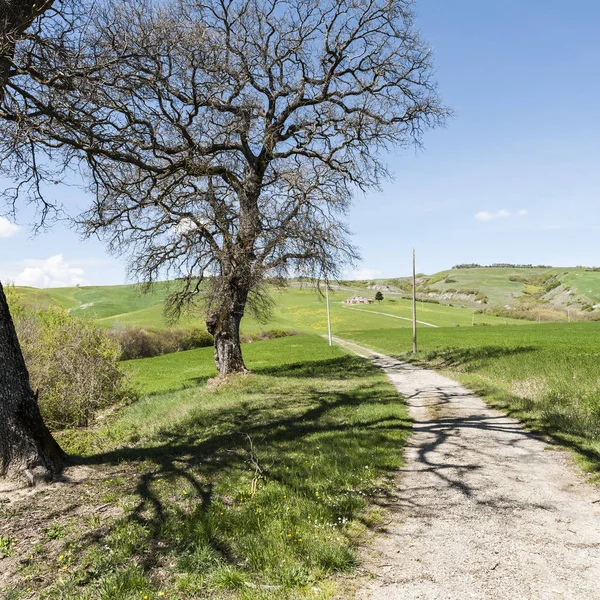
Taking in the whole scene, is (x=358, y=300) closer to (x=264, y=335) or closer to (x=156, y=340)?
(x=264, y=335)

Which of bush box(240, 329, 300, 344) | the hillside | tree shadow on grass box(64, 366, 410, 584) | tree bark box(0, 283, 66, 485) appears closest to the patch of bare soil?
tree bark box(0, 283, 66, 485)

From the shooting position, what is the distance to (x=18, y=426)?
6402 millimetres

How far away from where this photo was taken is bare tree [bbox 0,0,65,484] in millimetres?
6312

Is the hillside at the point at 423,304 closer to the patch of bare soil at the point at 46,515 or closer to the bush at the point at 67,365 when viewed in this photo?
the bush at the point at 67,365

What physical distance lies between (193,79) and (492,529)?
42.7 feet

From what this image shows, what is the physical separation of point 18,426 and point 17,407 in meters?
0.29

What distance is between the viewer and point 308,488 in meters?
5.83

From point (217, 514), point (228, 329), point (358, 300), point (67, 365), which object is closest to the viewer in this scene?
point (217, 514)

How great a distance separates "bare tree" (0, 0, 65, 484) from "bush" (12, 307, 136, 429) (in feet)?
27.2

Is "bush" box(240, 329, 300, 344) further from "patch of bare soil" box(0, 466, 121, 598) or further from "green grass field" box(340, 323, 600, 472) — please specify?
"patch of bare soil" box(0, 466, 121, 598)

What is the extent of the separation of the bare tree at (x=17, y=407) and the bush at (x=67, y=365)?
8.29 metres

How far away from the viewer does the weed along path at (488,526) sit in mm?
3672

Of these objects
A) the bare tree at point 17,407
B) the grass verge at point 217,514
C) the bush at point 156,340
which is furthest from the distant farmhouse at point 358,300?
the bare tree at point 17,407

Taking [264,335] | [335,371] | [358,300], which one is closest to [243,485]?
[335,371]
